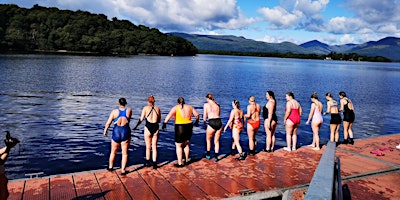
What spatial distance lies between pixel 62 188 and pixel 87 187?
565 millimetres

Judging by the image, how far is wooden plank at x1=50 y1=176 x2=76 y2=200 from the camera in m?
7.06

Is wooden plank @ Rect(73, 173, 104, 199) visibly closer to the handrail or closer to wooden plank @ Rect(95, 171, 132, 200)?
wooden plank @ Rect(95, 171, 132, 200)

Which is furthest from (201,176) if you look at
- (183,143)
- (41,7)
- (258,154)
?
(41,7)

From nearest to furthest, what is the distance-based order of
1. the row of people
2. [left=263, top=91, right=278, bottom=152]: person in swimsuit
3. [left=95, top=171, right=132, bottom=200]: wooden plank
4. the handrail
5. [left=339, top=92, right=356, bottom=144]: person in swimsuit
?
the handrail
[left=95, top=171, right=132, bottom=200]: wooden plank
the row of people
[left=263, top=91, right=278, bottom=152]: person in swimsuit
[left=339, top=92, right=356, bottom=144]: person in swimsuit

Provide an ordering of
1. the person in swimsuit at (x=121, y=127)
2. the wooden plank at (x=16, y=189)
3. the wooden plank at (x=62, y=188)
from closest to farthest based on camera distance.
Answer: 1. the wooden plank at (x=16, y=189)
2. the wooden plank at (x=62, y=188)
3. the person in swimsuit at (x=121, y=127)

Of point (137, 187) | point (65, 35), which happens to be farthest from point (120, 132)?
point (65, 35)

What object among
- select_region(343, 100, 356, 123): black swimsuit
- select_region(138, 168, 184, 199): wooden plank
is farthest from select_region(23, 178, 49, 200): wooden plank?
select_region(343, 100, 356, 123): black swimsuit

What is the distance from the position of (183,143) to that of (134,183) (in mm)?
2077

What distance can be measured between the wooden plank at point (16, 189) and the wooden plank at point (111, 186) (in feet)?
5.74

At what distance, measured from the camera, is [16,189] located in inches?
287

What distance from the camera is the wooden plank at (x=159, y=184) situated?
24.1 feet

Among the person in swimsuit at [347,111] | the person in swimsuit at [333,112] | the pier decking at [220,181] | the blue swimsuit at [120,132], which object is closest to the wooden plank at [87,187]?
the pier decking at [220,181]

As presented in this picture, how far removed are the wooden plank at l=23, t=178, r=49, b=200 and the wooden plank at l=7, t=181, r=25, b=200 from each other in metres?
0.10

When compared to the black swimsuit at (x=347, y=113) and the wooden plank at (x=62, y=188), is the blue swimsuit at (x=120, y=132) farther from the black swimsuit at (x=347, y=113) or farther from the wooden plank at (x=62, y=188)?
the black swimsuit at (x=347, y=113)
